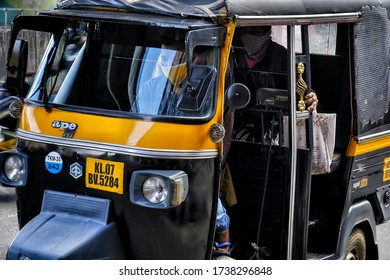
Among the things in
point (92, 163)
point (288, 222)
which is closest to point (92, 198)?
point (92, 163)

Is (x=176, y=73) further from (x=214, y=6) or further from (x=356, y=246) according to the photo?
(x=356, y=246)

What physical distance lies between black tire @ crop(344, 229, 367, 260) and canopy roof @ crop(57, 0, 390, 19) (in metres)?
1.83

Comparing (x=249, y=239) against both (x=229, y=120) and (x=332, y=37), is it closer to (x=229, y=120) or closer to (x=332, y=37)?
(x=229, y=120)

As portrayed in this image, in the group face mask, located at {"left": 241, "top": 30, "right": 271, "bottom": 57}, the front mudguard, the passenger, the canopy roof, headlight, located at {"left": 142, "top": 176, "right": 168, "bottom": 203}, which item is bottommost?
the front mudguard

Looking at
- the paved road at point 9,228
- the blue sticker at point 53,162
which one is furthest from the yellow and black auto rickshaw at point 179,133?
the paved road at point 9,228

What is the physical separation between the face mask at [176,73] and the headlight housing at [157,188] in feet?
1.88

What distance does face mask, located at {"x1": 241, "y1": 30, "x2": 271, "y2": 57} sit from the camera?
6.51m

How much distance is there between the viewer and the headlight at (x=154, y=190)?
5.56 meters

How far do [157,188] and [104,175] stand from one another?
1.26 ft

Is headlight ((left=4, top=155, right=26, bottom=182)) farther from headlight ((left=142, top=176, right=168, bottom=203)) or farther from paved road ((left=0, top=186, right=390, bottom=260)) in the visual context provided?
paved road ((left=0, top=186, right=390, bottom=260))

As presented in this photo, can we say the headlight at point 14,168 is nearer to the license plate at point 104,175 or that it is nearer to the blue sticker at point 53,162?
the blue sticker at point 53,162

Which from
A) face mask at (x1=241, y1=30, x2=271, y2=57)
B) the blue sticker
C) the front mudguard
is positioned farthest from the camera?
face mask at (x1=241, y1=30, x2=271, y2=57)

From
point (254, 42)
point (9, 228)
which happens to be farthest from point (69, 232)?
point (9, 228)

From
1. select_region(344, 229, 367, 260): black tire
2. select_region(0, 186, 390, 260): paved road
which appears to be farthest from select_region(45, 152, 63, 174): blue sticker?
select_region(0, 186, 390, 260): paved road
